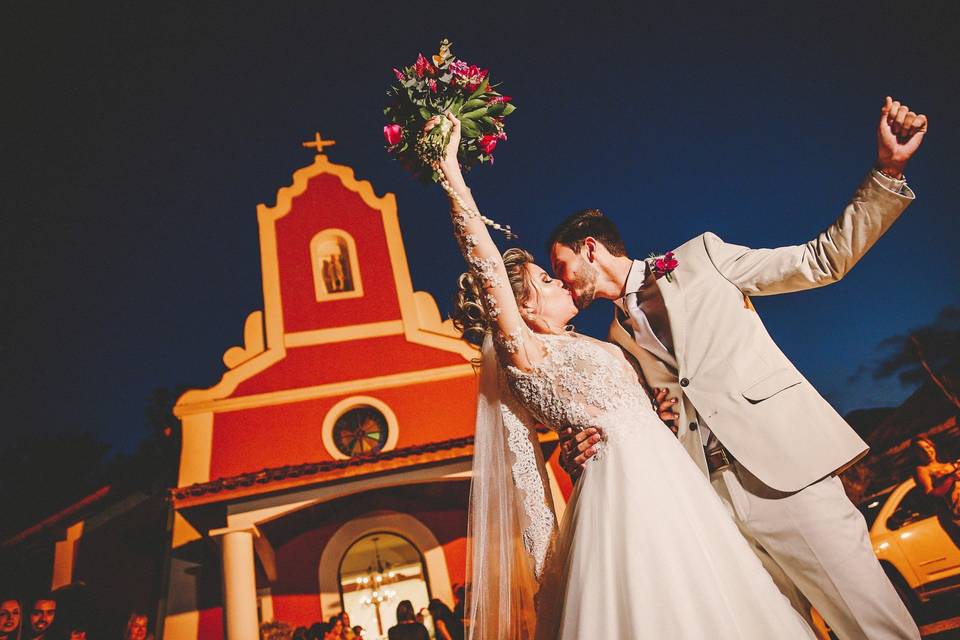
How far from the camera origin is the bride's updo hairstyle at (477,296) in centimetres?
304

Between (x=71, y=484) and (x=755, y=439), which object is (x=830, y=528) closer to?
(x=755, y=439)

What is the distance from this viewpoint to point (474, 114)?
2777 mm

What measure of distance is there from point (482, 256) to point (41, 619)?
791 cm

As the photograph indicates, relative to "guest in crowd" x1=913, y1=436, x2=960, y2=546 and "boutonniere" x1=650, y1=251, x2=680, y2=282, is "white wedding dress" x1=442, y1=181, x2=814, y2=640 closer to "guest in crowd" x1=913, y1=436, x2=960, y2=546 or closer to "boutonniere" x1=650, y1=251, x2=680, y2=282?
"boutonniere" x1=650, y1=251, x2=680, y2=282

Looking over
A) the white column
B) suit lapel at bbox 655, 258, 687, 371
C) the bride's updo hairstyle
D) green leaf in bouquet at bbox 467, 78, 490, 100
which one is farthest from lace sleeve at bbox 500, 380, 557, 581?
the white column

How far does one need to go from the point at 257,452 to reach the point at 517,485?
9757 mm

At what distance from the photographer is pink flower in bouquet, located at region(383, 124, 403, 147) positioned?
8.73 ft

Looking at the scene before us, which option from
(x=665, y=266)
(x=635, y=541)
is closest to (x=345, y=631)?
(x=635, y=541)

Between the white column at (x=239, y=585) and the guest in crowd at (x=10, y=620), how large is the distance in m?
2.32

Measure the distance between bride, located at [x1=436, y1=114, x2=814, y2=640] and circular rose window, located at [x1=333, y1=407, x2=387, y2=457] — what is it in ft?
28.9

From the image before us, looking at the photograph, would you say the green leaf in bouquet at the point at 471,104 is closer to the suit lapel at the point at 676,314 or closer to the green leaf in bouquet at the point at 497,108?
the green leaf in bouquet at the point at 497,108

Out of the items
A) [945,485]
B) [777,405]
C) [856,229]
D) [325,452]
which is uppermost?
[325,452]

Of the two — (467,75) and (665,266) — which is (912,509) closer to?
(665,266)

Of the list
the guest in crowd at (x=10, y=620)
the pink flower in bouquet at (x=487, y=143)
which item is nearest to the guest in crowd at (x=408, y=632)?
the guest in crowd at (x=10, y=620)
